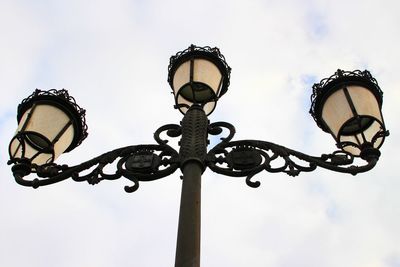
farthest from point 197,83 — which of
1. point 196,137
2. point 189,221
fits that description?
point 189,221

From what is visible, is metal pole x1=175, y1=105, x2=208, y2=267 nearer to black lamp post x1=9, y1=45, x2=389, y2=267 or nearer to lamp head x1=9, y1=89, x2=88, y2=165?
black lamp post x1=9, y1=45, x2=389, y2=267

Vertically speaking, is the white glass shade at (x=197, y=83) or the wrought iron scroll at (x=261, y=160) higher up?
the white glass shade at (x=197, y=83)

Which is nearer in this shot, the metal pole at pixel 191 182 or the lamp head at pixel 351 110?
the metal pole at pixel 191 182

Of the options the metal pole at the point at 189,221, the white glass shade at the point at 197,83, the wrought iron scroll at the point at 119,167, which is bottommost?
the metal pole at the point at 189,221

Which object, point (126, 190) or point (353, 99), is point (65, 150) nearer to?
point (126, 190)

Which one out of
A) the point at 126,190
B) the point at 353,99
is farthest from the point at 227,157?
the point at 353,99

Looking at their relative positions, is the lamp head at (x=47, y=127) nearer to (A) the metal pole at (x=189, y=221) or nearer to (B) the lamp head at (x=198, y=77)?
(B) the lamp head at (x=198, y=77)

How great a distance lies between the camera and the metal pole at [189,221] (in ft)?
12.6

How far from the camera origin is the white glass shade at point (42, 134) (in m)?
5.17

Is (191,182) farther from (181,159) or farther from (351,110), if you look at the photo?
(351,110)

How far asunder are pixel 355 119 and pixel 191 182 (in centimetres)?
159

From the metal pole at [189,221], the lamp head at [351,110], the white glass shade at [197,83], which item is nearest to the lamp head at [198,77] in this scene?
the white glass shade at [197,83]

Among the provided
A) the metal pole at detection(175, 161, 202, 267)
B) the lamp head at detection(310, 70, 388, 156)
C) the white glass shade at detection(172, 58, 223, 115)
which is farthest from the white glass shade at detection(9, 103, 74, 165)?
the lamp head at detection(310, 70, 388, 156)

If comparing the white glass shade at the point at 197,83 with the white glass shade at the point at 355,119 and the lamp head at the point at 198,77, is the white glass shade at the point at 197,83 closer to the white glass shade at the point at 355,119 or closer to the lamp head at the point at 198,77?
the lamp head at the point at 198,77
